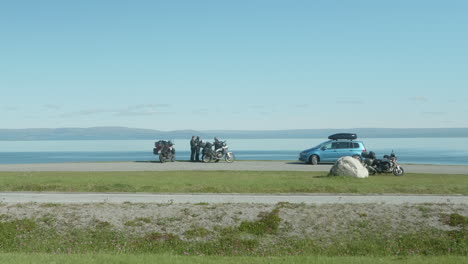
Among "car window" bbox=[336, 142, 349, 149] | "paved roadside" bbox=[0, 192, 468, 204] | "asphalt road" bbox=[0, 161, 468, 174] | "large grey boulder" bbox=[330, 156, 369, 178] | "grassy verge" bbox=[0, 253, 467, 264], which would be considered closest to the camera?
"grassy verge" bbox=[0, 253, 467, 264]

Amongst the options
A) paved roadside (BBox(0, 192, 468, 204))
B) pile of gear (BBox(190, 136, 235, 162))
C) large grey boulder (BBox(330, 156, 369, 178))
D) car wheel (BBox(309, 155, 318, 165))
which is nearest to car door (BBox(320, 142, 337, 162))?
car wheel (BBox(309, 155, 318, 165))

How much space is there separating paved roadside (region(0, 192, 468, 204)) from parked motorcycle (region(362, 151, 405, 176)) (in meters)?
10.4

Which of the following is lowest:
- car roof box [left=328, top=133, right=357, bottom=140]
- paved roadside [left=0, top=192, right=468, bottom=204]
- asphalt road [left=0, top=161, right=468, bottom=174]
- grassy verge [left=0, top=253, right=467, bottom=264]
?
grassy verge [left=0, top=253, right=467, bottom=264]

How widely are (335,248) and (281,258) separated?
1.79 meters

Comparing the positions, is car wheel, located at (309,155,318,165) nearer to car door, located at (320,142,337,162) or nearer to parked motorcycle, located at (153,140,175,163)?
car door, located at (320,142,337,162)

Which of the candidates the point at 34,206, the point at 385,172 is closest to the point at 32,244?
the point at 34,206

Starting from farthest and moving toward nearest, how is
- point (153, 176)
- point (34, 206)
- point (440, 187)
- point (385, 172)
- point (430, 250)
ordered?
point (385, 172) < point (153, 176) < point (440, 187) < point (34, 206) < point (430, 250)

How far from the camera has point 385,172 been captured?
29.2 metres

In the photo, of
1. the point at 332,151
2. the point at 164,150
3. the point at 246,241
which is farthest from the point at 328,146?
the point at 246,241

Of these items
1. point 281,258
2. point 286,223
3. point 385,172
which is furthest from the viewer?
point 385,172

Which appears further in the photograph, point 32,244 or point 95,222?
point 95,222

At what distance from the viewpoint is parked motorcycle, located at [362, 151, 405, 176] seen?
95.3ft

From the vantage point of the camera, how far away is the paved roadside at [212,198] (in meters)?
17.1

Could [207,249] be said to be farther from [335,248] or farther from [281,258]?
[335,248]
